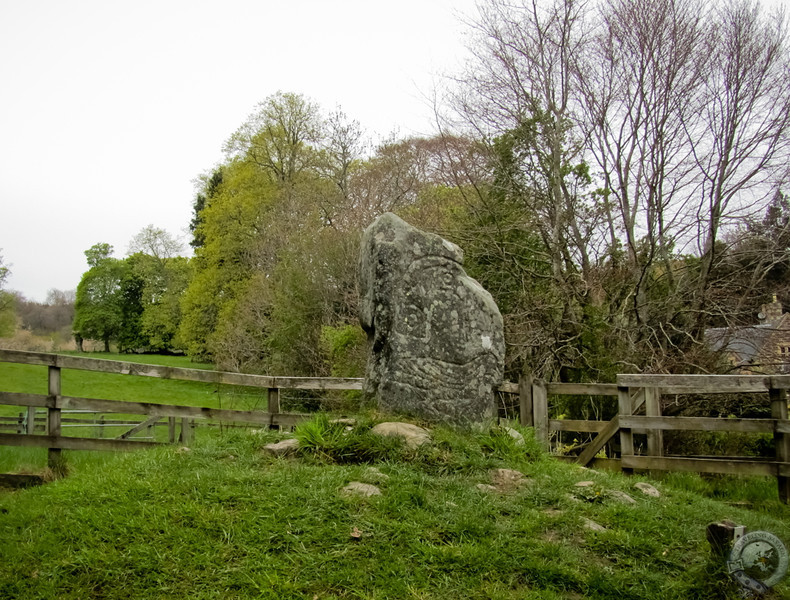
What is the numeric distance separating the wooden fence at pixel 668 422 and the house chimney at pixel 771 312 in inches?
181

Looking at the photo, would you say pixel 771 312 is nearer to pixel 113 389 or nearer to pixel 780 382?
pixel 780 382

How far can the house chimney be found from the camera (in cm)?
1138

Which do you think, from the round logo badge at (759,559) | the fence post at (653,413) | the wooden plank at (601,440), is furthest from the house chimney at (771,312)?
the round logo badge at (759,559)

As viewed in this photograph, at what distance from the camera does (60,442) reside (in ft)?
23.2

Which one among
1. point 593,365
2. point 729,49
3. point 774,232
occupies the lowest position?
point 593,365

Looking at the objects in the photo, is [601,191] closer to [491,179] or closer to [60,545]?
[491,179]

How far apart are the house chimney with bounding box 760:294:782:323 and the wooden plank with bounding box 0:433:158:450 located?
422 inches

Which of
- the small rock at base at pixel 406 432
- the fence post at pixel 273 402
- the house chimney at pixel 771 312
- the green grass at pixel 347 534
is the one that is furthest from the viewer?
the house chimney at pixel 771 312

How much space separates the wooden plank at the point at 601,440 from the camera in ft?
24.6

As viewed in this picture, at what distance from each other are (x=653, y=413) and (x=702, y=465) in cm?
105

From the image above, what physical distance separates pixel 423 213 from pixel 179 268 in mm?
31815

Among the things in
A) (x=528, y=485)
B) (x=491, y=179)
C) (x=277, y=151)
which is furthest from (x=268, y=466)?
(x=277, y=151)

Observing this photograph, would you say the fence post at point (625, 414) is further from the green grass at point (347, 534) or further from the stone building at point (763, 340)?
the stone building at point (763, 340)

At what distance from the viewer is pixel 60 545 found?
4.36 meters
